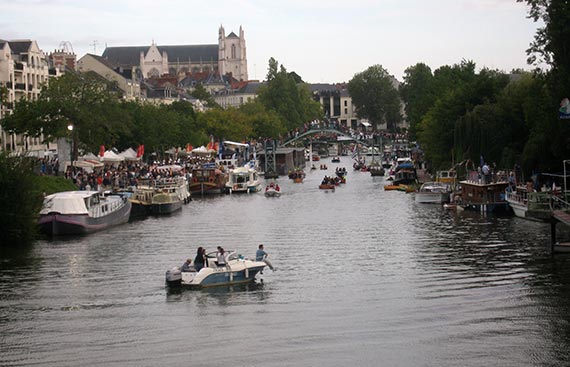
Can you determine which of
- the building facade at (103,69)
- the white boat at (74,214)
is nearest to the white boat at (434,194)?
the white boat at (74,214)

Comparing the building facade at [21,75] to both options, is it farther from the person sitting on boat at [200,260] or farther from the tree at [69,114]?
the person sitting on boat at [200,260]

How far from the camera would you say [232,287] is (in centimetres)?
4741

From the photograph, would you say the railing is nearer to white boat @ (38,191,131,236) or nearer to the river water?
the river water

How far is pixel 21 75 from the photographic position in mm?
124375

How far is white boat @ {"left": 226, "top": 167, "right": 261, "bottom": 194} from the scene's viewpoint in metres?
115

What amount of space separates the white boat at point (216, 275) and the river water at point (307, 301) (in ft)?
1.88

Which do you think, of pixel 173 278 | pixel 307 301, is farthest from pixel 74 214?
pixel 307 301

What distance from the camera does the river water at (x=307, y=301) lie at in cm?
3569

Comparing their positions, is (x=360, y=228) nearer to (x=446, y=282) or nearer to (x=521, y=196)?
(x=521, y=196)

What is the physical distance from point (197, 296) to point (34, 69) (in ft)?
289

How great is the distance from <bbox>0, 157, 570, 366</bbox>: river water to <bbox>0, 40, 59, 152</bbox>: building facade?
163 ft

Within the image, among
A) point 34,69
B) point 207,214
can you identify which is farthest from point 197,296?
point 34,69

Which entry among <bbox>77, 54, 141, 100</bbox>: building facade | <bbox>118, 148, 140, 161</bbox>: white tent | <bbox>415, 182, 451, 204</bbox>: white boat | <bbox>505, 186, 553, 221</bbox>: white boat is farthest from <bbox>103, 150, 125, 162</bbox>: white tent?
<bbox>77, 54, 141, 100</bbox>: building facade

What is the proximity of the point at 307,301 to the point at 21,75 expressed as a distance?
86.5m
